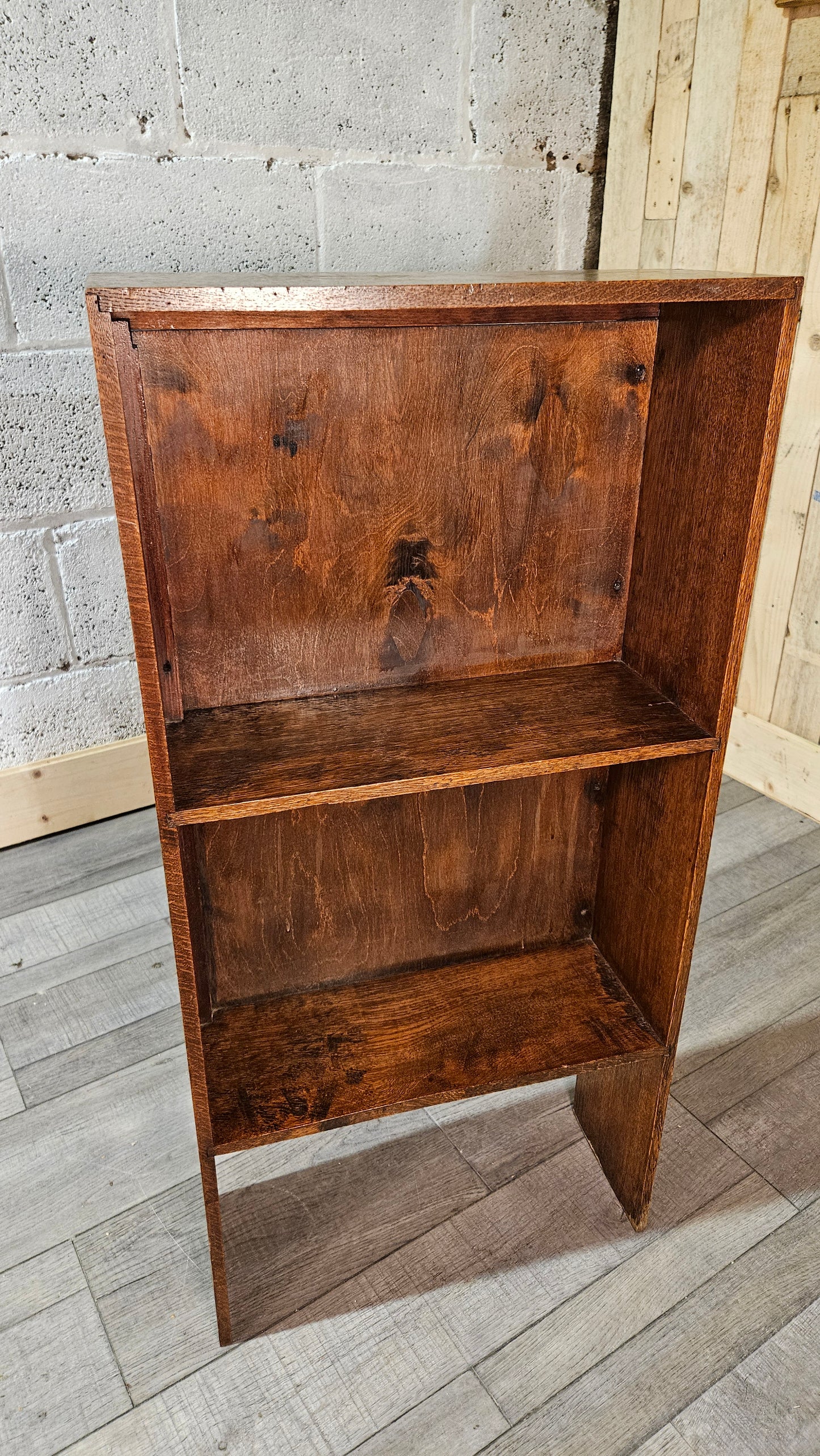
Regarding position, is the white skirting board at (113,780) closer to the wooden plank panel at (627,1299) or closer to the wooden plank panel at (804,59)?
the wooden plank panel at (627,1299)

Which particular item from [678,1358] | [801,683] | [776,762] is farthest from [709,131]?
[678,1358]

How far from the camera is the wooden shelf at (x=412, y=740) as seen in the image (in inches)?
36.6

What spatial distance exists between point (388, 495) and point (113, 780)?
1378 millimetres

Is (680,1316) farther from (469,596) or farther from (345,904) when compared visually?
(469,596)

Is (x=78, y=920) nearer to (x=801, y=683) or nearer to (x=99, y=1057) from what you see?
(x=99, y=1057)

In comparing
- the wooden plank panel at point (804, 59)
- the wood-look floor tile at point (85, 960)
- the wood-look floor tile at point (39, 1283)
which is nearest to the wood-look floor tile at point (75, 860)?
A: the wood-look floor tile at point (85, 960)

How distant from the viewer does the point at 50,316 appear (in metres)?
1.75

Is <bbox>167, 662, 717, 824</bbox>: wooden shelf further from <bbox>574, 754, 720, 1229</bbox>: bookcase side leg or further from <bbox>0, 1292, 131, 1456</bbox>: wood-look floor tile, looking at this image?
<bbox>0, 1292, 131, 1456</bbox>: wood-look floor tile

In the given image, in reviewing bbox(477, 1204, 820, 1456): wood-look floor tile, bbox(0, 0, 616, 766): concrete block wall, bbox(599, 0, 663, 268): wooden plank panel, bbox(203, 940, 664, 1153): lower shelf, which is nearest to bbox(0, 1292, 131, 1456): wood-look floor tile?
bbox(203, 940, 664, 1153): lower shelf

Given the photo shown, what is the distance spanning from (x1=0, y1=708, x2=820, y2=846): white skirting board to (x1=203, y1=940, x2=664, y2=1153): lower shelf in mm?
954

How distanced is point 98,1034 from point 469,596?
1050mm

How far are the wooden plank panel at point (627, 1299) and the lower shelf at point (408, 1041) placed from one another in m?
0.32

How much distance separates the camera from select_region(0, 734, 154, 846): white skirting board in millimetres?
2105

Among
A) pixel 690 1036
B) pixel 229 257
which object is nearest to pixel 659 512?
pixel 690 1036
